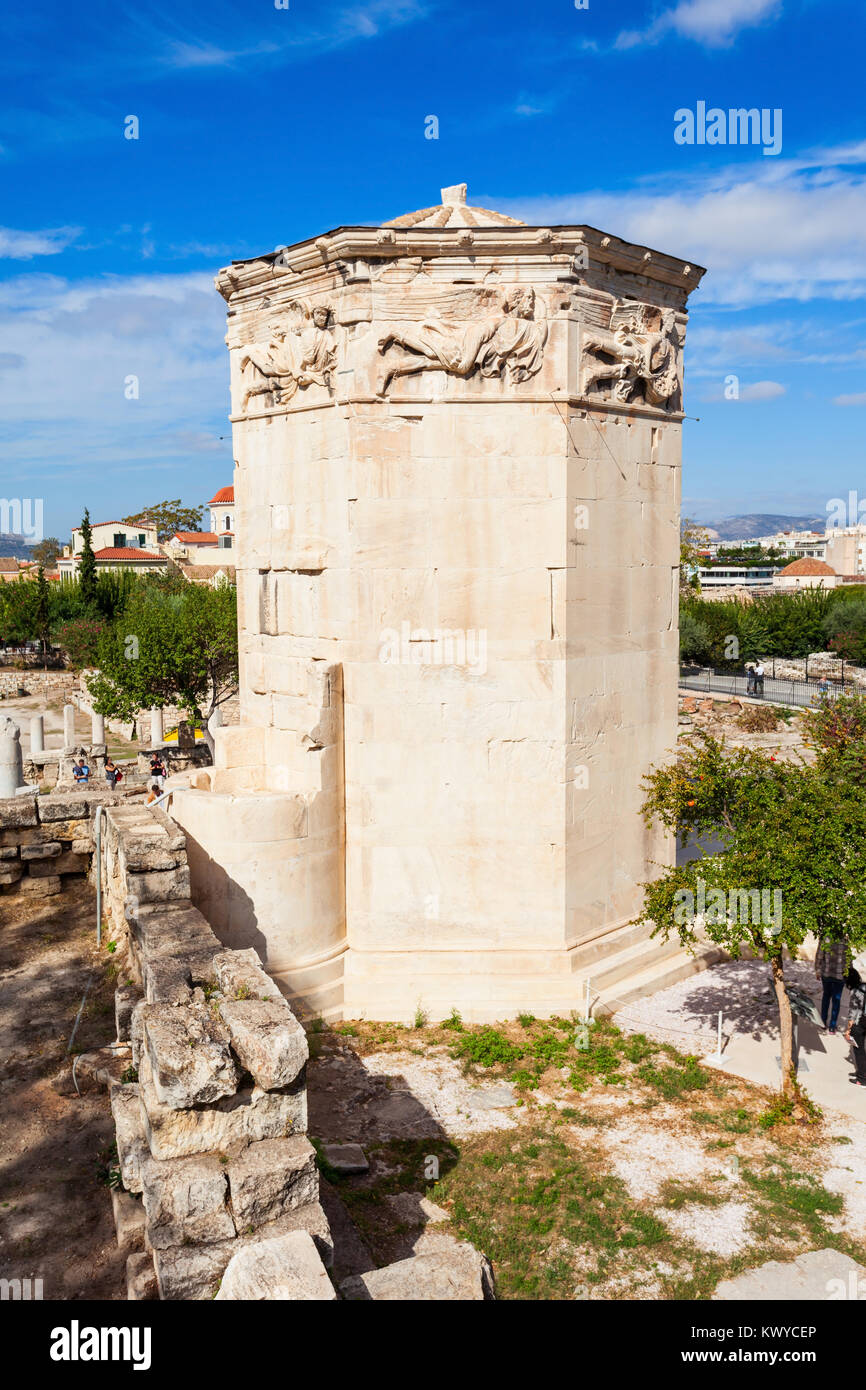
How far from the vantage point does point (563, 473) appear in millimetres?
10594

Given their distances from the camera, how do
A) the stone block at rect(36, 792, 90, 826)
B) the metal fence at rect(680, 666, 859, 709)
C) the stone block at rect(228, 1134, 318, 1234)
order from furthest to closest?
the metal fence at rect(680, 666, 859, 709) < the stone block at rect(36, 792, 90, 826) < the stone block at rect(228, 1134, 318, 1234)

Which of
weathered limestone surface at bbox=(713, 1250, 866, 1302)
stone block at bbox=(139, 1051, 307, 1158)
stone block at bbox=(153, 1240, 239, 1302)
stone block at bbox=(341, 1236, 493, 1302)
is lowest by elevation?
weathered limestone surface at bbox=(713, 1250, 866, 1302)

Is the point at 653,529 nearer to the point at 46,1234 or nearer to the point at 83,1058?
the point at 83,1058

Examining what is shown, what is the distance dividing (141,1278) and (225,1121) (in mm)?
957

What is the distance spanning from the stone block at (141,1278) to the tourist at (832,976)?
7.44m

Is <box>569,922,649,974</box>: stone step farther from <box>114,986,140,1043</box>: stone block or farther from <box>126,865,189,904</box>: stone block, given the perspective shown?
<box>114,986,140,1043</box>: stone block

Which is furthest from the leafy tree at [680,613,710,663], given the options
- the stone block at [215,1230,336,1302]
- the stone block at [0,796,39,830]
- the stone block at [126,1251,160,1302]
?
the stone block at [215,1230,336,1302]

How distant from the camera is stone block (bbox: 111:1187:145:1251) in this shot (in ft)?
19.9

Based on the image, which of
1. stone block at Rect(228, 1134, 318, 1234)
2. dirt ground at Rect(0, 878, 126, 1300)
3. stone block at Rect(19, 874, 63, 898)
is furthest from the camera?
stone block at Rect(19, 874, 63, 898)

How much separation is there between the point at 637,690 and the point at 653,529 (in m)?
2.02

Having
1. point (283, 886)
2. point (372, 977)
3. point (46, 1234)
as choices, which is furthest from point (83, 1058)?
point (372, 977)

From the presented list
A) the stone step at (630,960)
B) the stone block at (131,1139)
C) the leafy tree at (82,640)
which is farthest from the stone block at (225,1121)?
the leafy tree at (82,640)

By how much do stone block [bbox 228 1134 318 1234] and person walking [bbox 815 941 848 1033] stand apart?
6.78m

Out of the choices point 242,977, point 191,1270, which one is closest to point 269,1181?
point 191,1270
